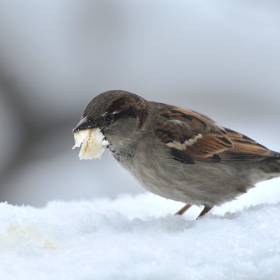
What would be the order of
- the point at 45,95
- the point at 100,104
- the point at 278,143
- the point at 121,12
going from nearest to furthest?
the point at 100,104 < the point at 278,143 < the point at 45,95 < the point at 121,12

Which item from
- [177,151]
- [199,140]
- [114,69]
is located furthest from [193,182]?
[114,69]

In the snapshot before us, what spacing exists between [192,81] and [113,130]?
3.30 meters

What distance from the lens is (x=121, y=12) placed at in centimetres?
549

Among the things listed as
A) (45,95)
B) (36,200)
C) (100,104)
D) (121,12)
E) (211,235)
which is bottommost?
(36,200)

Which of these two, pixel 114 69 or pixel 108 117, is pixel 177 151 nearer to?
pixel 108 117

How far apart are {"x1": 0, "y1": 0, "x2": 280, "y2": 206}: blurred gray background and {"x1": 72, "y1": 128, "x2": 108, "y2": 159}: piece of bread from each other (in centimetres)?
208

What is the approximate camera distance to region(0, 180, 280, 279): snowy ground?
52.9 inches

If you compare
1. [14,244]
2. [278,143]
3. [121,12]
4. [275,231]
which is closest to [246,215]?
[275,231]

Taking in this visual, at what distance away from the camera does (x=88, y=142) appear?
7.87ft

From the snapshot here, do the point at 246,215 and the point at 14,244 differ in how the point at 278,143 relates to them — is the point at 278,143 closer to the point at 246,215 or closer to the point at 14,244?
the point at 246,215

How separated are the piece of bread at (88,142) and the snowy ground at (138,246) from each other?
427mm

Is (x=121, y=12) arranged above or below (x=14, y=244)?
above

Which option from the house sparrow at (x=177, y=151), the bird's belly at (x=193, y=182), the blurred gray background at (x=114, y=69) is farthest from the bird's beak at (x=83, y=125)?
the blurred gray background at (x=114, y=69)

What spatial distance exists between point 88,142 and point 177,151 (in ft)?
1.54
